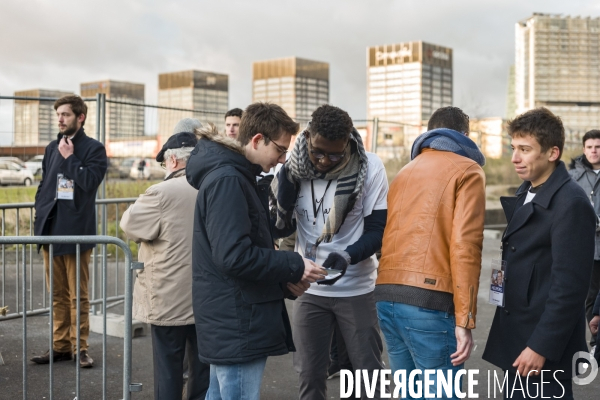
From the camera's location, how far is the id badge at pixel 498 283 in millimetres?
3031

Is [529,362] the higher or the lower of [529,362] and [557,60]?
the lower

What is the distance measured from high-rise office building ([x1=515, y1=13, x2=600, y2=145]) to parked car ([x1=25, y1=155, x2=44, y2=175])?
11283cm

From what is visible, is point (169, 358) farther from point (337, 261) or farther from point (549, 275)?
point (549, 275)

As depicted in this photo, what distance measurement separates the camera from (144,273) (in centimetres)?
417

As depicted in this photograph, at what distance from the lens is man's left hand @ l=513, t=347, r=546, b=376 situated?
2.84 m

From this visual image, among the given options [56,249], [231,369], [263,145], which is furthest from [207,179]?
[56,249]

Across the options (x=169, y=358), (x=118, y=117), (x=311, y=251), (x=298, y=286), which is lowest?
(x=169, y=358)

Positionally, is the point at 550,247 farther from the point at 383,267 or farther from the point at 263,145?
the point at 263,145

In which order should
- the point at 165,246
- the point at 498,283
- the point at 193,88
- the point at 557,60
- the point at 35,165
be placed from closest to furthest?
the point at 498,283
the point at 165,246
the point at 35,165
the point at 557,60
the point at 193,88

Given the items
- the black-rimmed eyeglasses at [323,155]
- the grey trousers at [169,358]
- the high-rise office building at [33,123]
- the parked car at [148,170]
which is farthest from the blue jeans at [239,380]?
the parked car at [148,170]

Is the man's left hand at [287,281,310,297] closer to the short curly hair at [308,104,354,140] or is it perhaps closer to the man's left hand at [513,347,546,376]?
the short curly hair at [308,104,354,140]

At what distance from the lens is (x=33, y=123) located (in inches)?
304

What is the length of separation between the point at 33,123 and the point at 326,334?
5188 millimetres

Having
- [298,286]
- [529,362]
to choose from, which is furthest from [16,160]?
[529,362]
